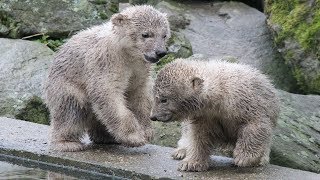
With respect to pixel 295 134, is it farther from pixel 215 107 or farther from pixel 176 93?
pixel 176 93

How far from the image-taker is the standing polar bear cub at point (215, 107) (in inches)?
274

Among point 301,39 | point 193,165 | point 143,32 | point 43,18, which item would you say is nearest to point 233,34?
point 301,39

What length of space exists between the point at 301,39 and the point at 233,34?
2297 mm

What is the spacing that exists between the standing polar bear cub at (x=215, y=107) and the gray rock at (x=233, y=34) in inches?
161

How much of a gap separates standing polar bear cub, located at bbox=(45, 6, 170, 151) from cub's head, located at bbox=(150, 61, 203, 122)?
67 cm

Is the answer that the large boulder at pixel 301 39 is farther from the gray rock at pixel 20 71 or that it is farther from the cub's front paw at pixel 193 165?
the cub's front paw at pixel 193 165

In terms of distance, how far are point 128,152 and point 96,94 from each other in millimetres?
719

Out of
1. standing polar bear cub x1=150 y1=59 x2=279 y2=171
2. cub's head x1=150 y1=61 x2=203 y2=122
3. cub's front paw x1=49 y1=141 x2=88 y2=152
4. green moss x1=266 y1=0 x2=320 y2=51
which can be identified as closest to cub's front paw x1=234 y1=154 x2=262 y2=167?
standing polar bear cub x1=150 y1=59 x2=279 y2=171

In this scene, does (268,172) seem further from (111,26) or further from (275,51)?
(275,51)

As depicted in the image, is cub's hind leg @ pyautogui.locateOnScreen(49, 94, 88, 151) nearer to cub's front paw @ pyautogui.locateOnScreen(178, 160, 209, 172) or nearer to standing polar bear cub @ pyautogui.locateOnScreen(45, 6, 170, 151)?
standing polar bear cub @ pyautogui.locateOnScreen(45, 6, 170, 151)

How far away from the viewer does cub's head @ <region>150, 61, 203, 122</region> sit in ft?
22.7

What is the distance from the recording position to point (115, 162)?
7.36 meters

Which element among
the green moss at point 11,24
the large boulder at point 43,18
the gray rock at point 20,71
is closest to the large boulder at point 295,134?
the gray rock at point 20,71

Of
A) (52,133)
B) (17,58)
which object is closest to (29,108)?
(17,58)
